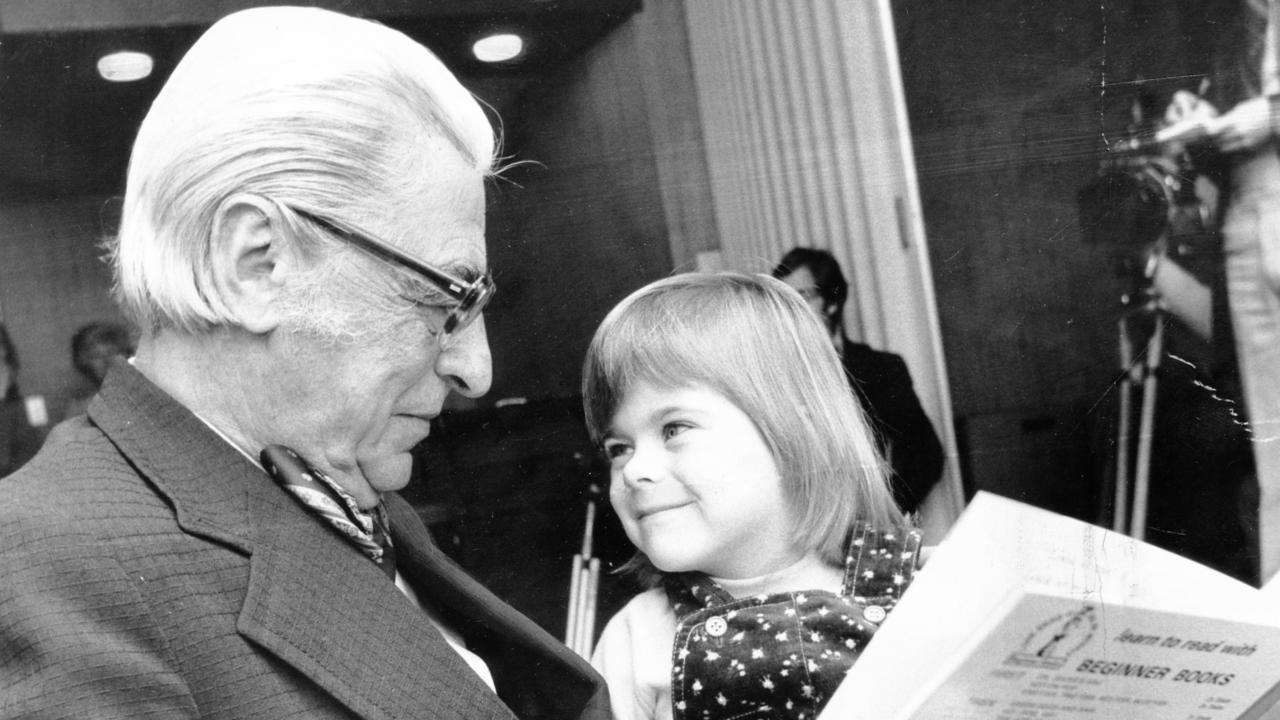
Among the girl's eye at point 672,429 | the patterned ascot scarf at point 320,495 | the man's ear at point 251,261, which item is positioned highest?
the man's ear at point 251,261

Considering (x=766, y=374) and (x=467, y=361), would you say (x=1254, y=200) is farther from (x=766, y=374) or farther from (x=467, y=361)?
(x=467, y=361)

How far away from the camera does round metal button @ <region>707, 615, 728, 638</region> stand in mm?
1644

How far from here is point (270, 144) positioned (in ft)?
4.23

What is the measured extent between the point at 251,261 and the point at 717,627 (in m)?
0.76

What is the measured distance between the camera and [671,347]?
1.68 m

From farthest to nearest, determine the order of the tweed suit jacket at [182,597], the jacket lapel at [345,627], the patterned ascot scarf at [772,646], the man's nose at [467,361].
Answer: the patterned ascot scarf at [772,646], the man's nose at [467,361], the jacket lapel at [345,627], the tweed suit jacket at [182,597]

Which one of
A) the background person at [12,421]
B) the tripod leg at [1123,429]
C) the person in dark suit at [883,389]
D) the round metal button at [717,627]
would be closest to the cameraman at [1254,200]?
the tripod leg at [1123,429]

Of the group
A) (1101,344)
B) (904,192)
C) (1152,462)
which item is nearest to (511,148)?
(904,192)

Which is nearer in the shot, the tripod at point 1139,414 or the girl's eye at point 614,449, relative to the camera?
the girl's eye at point 614,449

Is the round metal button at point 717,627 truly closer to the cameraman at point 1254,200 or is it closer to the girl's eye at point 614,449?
the girl's eye at point 614,449

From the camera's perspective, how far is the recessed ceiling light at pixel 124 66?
5.43 feet

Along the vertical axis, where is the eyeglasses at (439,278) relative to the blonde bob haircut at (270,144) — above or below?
below

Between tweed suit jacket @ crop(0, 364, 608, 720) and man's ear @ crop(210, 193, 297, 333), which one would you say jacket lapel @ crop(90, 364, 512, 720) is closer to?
tweed suit jacket @ crop(0, 364, 608, 720)

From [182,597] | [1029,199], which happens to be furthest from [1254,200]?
[182,597]
